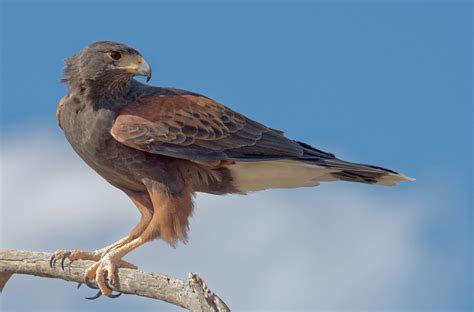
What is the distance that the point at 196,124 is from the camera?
827 cm

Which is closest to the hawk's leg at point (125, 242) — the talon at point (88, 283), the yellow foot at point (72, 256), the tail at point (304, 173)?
the yellow foot at point (72, 256)

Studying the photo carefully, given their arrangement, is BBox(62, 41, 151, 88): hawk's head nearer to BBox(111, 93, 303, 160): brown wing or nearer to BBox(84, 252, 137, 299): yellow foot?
BBox(111, 93, 303, 160): brown wing

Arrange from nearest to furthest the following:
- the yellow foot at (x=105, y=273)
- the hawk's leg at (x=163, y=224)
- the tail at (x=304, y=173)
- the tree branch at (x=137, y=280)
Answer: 1. the tree branch at (x=137, y=280)
2. the yellow foot at (x=105, y=273)
3. the hawk's leg at (x=163, y=224)
4. the tail at (x=304, y=173)

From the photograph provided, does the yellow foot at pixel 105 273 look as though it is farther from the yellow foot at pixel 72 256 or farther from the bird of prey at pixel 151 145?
the yellow foot at pixel 72 256

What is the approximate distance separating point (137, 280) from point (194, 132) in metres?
1.71

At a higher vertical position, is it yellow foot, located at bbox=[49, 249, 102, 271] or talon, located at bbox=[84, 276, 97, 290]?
yellow foot, located at bbox=[49, 249, 102, 271]

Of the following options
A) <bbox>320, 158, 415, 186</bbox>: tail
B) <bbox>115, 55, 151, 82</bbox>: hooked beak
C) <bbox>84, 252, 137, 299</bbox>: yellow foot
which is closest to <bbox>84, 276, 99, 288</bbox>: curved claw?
<bbox>84, 252, 137, 299</bbox>: yellow foot

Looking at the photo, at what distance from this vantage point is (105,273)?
7.61m

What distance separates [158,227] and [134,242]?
263mm

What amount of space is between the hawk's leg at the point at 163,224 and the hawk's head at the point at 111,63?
1131 mm

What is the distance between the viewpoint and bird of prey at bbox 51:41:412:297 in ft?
25.9

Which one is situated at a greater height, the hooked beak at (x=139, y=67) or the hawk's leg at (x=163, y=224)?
the hooked beak at (x=139, y=67)

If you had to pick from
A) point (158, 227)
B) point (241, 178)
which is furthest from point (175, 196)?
point (241, 178)

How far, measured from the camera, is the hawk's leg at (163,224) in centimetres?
780
